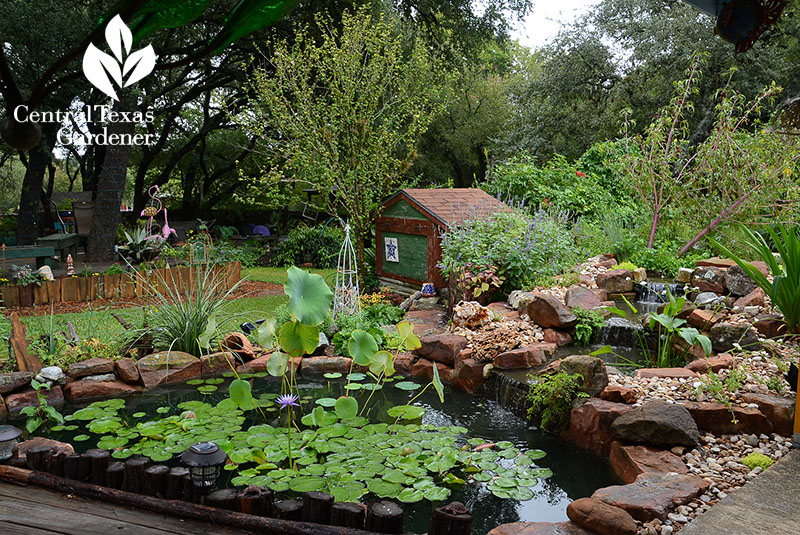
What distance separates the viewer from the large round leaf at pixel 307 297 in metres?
3.19

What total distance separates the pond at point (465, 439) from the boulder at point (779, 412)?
0.97 metres

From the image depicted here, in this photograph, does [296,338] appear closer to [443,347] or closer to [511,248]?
[443,347]

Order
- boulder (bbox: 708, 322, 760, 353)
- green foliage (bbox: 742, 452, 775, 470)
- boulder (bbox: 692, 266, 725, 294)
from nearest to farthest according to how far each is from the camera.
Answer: green foliage (bbox: 742, 452, 775, 470), boulder (bbox: 708, 322, 760, 353), boulder (bbox: 692, 266, 725, 294)

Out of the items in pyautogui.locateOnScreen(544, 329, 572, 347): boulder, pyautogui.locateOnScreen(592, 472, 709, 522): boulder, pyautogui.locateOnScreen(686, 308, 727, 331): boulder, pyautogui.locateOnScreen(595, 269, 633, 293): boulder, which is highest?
pyautogui.locateOnScreen(595, 269, 633, 293): boulder

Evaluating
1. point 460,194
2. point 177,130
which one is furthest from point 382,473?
point 177,130

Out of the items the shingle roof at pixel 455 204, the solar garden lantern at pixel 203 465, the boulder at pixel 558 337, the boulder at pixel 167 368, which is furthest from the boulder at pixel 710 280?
the solar garden lantern at pixel 203 465

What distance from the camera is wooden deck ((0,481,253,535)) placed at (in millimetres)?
2689

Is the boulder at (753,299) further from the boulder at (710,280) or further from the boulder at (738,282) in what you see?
the boulder at (710,280)

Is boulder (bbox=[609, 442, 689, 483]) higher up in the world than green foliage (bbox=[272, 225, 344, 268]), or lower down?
lower down

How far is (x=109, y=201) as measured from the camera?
34.4ft

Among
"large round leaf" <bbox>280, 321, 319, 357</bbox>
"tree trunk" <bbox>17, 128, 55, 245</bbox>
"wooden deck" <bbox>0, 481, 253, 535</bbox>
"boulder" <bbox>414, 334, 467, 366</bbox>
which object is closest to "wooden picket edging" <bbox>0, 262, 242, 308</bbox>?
"boulder" <bbox>414, 334, 467, 366</bbox>

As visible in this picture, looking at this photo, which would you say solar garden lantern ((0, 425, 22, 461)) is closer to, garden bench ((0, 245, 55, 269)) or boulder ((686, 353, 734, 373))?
boulder ((686, 353, 734, 373))

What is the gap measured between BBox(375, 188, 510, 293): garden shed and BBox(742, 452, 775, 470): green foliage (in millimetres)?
4646

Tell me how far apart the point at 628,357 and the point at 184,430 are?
144 inches
